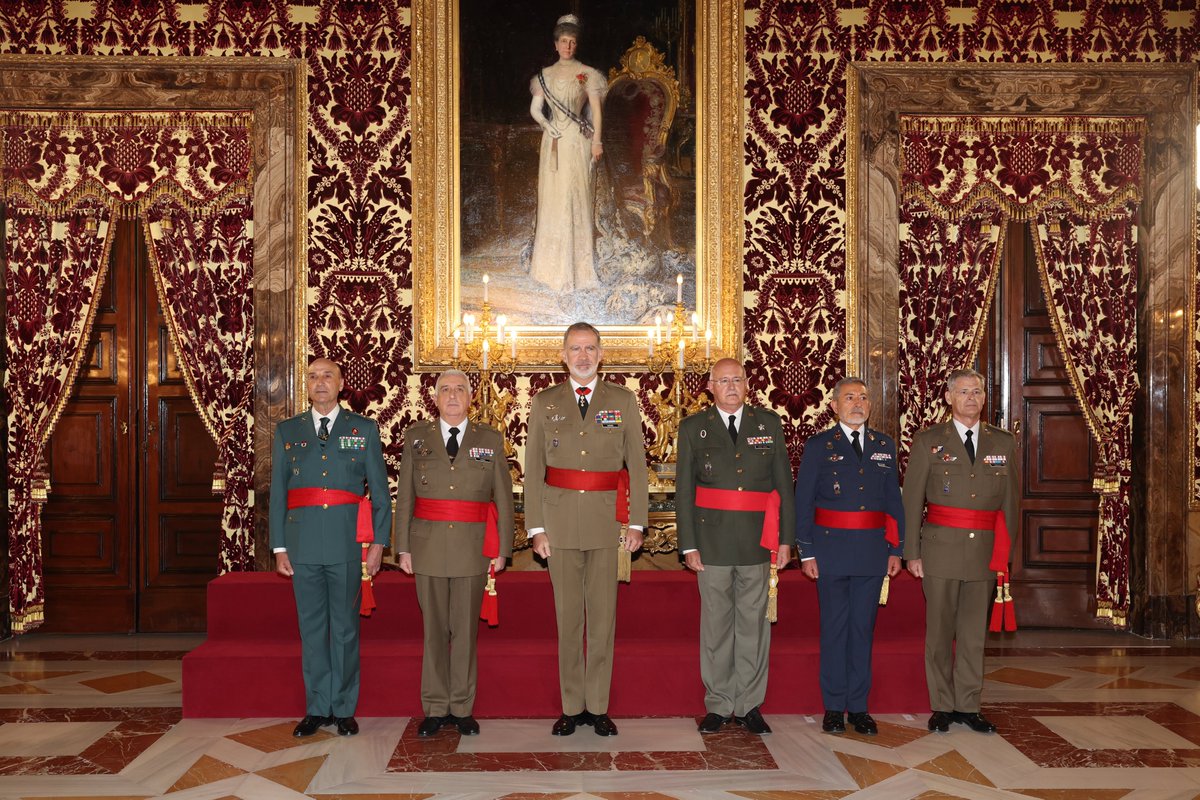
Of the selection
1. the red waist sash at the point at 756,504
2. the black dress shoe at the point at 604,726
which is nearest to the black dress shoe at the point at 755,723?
the black dress shoe at the point at 604,726

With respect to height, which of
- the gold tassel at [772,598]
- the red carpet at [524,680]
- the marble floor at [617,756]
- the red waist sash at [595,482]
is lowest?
the marble floor at [617,756]

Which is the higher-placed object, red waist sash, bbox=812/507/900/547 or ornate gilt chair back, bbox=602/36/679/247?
ornate gilt chair back, bbox=602/36/679/247

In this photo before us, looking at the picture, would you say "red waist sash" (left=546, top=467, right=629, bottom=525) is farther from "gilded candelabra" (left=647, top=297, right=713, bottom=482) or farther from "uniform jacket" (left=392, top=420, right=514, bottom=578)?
"gilded candelabra" (left=647, top=297, right=713, bottom=482)

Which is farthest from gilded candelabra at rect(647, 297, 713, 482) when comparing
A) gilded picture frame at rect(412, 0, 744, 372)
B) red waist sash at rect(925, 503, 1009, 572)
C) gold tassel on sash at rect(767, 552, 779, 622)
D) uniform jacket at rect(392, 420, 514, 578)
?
red waist sash at rect(925, 503, 1009, 572)

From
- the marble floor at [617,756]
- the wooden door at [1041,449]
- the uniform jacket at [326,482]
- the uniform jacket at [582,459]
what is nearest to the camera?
the marble floor at [617,756]

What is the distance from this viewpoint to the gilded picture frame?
581 centimetres

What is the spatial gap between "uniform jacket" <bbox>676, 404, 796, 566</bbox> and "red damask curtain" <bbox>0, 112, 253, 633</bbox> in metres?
3.00

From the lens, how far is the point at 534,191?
5.86 m

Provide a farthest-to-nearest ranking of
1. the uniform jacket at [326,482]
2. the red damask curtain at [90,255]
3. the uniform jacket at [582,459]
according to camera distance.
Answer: the red damask curtain at [90,255] → the uniform jacket at [326,482] → the uniform jacket at [582,459]

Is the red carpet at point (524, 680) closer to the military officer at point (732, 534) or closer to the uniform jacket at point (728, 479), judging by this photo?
the military officer at point (732, 534)

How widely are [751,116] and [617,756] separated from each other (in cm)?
378

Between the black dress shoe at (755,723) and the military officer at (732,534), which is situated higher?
the military officer at (732,534)

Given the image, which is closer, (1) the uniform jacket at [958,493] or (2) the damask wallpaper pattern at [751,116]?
(1) the uniform jacket at [958,493]

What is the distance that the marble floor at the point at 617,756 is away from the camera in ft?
11.3
